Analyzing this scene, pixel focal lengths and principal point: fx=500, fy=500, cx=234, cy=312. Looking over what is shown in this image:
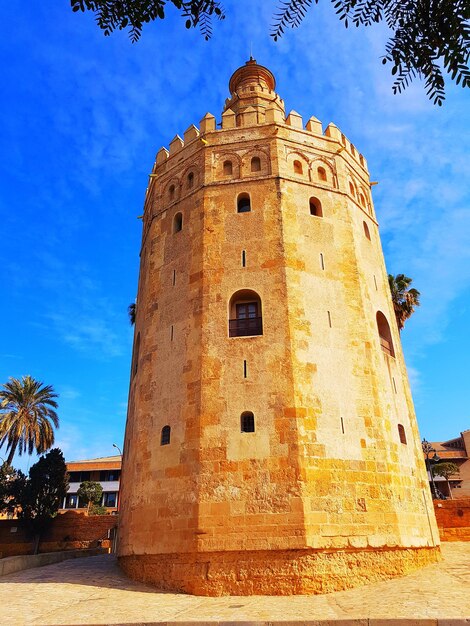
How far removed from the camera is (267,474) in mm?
12141

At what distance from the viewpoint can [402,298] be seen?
81.2 ft

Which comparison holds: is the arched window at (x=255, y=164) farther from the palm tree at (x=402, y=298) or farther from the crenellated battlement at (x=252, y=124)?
the palm tree at (x=402, y=298)

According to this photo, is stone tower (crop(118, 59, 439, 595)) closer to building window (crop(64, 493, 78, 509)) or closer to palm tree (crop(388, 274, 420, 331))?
palm tree (crop(388, 274, 420, 331))

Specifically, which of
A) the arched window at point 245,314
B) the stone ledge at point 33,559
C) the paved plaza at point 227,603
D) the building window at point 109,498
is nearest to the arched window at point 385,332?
the arched window at point 245,314

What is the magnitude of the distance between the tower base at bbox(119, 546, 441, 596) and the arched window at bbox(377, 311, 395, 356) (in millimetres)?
6402

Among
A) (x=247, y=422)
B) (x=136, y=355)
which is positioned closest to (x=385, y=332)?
(x=247, y=422)

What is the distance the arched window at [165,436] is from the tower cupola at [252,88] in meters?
14.4

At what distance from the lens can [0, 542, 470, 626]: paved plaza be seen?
8766mm

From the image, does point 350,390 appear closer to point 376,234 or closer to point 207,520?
point 207,520

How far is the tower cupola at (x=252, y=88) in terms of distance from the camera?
72.2 ft

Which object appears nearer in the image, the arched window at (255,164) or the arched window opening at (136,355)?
the arched window at (255,164)

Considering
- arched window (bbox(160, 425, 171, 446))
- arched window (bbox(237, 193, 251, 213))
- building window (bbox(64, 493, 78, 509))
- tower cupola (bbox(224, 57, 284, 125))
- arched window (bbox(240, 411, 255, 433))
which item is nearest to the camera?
arched window (bbox(240, 411, 255, 433))

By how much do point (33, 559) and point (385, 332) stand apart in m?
14.7

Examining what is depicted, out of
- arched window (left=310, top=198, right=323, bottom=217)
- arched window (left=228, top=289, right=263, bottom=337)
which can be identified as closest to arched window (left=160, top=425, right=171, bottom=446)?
arched window (left=228, top=289, right=263, bottom=337)
